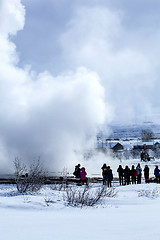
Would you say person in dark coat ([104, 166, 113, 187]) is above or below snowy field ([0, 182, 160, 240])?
above

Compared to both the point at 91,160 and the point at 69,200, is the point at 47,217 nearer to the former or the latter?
the point at 69,200

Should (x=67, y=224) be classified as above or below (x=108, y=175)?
below

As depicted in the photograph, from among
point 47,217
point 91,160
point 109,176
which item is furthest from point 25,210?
point 91,160

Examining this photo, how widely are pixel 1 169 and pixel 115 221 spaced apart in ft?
116

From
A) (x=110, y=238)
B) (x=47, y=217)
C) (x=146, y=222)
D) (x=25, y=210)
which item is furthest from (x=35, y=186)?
(x=110, y=238)

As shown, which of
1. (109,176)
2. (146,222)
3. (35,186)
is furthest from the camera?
(109,176)

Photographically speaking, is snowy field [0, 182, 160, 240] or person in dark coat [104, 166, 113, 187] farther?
person in dark coat [104, 166, 113, 187]

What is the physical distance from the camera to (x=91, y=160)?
47.3 m

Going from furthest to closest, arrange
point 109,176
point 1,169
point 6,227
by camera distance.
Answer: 1. point 1,169
2. point 109,176
3. point 6,227

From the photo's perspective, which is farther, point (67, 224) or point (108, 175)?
point (108, 175)

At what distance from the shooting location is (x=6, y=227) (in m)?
5.04

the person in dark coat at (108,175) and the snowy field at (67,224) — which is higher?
the person in dark coat at (108,175)

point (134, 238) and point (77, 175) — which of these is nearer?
point (134, 238)

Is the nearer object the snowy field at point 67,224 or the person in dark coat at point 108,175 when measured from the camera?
the snowy field at point 67,224
